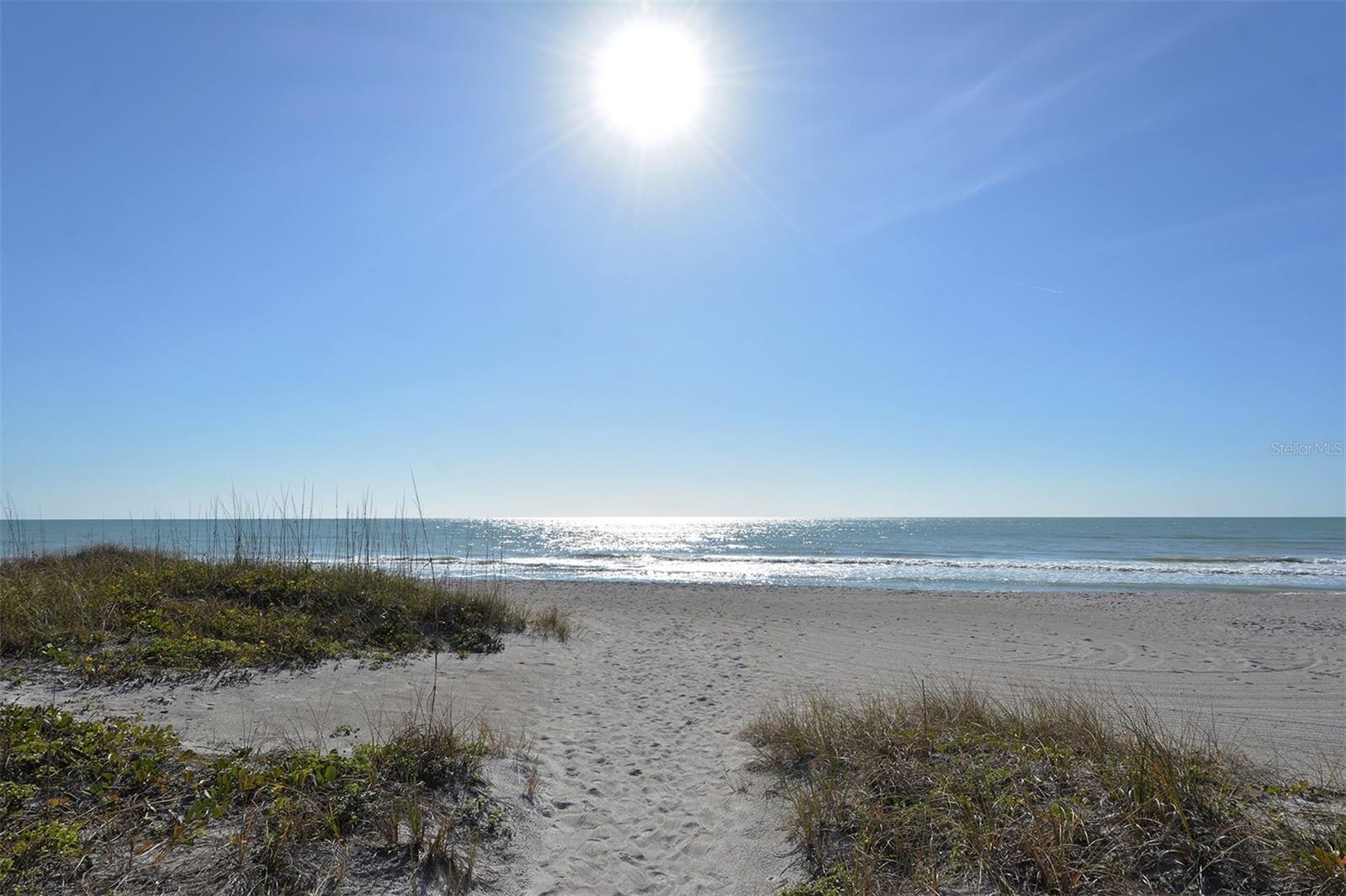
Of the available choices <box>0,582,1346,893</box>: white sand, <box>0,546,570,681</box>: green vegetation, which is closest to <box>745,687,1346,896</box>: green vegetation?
<box>0,582,1346,893</box>: white sand

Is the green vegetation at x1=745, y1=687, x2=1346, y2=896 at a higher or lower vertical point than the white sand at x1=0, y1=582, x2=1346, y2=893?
higher

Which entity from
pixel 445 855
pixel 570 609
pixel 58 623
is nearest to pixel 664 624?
pixel 570 609

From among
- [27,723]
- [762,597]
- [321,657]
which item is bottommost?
[762,597]

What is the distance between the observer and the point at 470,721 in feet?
20.1

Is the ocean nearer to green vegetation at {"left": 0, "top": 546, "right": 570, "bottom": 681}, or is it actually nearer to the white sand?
green vegetation at {"left": 0, "top": 546, "right": 570, "bottom": 681}

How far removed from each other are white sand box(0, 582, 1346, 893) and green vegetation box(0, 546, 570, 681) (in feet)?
2.11

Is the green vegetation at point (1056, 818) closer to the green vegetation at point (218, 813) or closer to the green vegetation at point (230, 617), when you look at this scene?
the green vegetation at point (218, 813)

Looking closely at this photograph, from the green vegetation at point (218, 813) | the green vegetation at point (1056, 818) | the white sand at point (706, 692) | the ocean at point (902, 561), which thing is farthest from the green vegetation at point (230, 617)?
the green vegetation at point (1056, 818)

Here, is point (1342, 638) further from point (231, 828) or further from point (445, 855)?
point (231, 828)

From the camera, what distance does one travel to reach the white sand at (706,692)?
14.6 feet

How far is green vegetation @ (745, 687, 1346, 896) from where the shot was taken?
3287 millimetres

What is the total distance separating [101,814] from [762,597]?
18.7 meters

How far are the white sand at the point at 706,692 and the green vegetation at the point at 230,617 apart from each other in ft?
2.11

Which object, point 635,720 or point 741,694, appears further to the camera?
point 741,694
